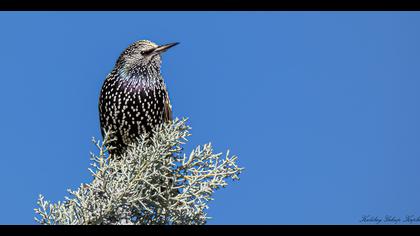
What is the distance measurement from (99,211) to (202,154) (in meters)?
1.03

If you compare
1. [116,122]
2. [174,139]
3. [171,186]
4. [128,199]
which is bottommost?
[128,199]

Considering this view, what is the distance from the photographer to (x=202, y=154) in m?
4.58

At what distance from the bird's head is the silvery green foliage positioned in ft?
5.96

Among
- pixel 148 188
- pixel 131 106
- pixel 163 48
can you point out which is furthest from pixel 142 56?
pixel 148 188

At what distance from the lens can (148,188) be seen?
439 cm

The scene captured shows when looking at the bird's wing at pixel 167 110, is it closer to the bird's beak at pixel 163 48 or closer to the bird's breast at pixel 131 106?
the bird's breast at pixel 131 106

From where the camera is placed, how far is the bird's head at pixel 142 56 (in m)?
6.30

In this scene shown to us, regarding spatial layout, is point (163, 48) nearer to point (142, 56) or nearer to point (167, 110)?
point (142, 56)

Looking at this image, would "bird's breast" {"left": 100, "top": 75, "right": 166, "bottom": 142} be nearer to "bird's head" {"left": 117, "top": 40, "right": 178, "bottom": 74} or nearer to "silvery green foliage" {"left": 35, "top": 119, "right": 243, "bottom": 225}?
"bird's head" {"left": 117, "top": 40, "right": 178, "bottom": 74}

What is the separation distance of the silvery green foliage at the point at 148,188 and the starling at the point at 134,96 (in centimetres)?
139

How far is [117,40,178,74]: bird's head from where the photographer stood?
6297mm

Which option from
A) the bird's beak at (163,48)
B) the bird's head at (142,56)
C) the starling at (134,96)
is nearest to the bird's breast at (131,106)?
A: the starling at (134,96)
